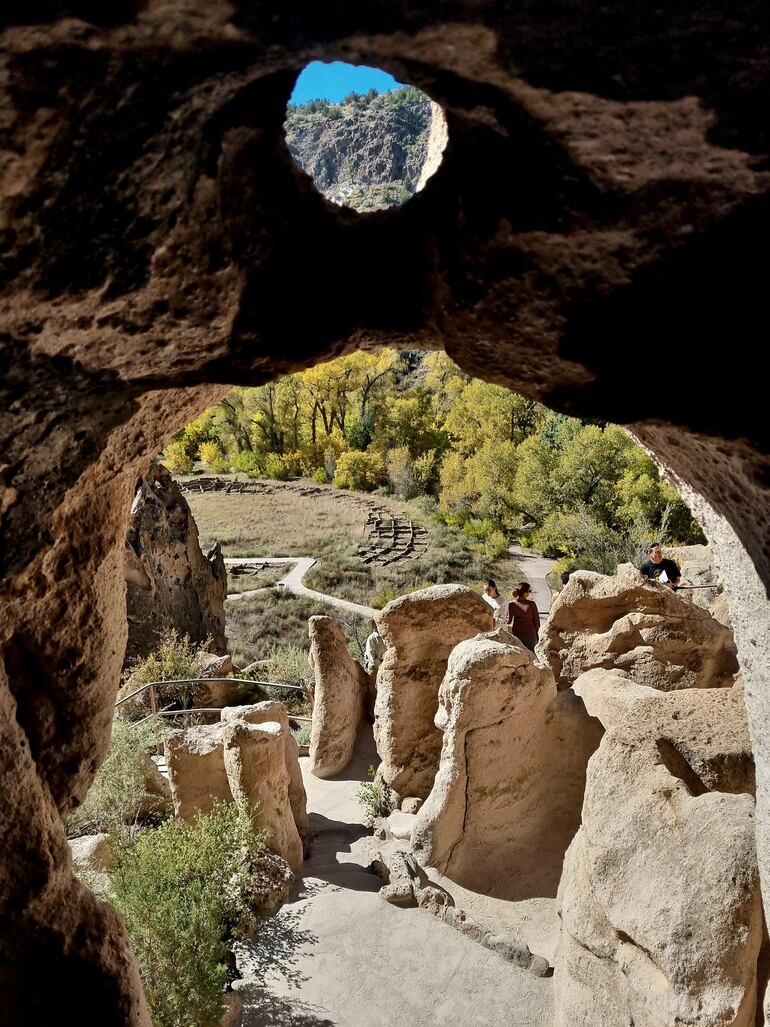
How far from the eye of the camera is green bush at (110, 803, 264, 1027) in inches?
181

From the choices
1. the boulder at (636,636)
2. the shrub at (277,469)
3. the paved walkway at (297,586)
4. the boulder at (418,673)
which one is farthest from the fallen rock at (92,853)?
the shrub at (277,469)

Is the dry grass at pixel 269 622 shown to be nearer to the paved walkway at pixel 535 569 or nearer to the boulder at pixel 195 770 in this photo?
the paved walkway at pixel 535 569

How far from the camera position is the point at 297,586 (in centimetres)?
2298

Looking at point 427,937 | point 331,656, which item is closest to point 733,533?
point 427,937

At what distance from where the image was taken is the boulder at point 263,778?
632 centimetres

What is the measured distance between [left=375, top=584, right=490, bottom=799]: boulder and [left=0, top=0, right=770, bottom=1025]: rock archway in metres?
4.16

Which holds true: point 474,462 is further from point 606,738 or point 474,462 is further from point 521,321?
point 521,321

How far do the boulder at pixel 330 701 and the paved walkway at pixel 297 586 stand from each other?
9774 millimetres

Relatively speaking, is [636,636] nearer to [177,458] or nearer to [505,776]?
[505,776]

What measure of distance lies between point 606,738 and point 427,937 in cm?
230

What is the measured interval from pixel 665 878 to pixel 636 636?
127 inches

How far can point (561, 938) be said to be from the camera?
4.43 metres

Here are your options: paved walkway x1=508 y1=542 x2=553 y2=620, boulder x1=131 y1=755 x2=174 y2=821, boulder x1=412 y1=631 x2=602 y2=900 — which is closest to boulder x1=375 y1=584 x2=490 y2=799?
boulder x1=412 y1=631 x2=602 y2=900

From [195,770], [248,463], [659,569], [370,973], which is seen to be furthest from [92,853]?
[248,463]
